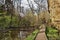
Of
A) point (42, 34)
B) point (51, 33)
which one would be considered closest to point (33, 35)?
point (42, 34)

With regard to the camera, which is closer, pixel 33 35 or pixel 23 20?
pixel 33 35

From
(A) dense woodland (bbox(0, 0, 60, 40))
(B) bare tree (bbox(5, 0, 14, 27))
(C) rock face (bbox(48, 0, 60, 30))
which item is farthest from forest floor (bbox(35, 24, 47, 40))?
(B) bare tree (bbox(5, 0, 14, 27))

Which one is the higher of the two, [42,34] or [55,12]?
[55,12]

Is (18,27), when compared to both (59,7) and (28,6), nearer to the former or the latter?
(28,6)

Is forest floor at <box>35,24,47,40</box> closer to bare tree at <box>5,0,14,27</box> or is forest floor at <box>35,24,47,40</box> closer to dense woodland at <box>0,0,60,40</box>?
dense woodland at <box>0,0,60,40</box>

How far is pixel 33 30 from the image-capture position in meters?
2.59

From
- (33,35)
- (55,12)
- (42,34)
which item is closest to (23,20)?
(33,35)

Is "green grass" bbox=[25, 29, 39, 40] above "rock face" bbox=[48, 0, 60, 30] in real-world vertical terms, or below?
below

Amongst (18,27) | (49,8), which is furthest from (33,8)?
(18,27)

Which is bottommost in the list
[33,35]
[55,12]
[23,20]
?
[33,35]

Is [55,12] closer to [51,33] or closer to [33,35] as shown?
[51,33]

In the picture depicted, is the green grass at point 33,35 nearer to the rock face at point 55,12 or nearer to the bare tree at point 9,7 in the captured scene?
the rock face at point 55,12

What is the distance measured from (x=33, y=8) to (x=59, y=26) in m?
0.58

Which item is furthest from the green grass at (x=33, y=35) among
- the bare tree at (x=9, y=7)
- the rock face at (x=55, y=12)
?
the bare tree at (x=9, y=7)
